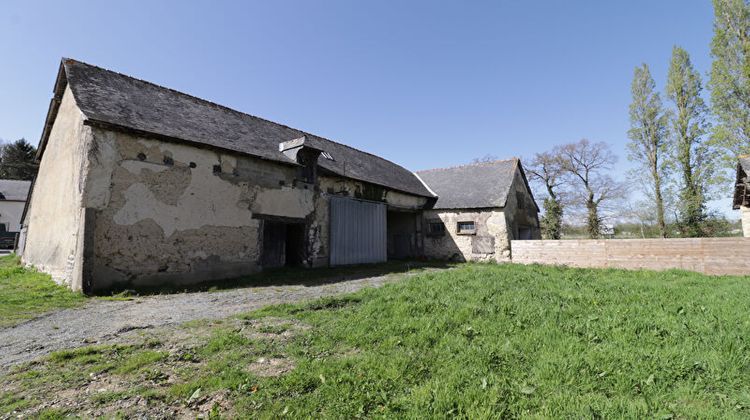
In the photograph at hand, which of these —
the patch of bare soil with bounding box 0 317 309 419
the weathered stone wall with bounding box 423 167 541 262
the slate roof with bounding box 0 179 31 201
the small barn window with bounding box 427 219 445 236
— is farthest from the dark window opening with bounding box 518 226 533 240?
the slate roof with bounding box 0 179 31 201

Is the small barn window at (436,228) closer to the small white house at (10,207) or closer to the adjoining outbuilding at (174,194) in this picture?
the adjoining outbuilding at (174,194)

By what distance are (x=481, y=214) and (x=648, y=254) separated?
6.75 m

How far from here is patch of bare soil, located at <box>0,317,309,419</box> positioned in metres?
2.63

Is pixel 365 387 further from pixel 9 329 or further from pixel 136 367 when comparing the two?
pixel 9 329

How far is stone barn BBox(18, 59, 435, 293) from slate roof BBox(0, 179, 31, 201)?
3033cm

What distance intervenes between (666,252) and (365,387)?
1358 centimetres

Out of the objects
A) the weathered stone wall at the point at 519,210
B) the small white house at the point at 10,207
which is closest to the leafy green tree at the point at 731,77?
the weathered stone wall at the point at 519,210

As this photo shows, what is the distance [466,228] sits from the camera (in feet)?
55.8

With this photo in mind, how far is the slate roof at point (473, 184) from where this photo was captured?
1678 centimetres

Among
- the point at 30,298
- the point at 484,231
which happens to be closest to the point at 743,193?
the point at 484,231

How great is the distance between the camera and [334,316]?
5.19 meters

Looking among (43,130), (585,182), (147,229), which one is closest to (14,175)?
(43,130)

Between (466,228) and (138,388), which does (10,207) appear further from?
(138,388)

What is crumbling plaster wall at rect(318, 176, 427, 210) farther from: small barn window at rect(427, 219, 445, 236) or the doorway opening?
the doorway opening
